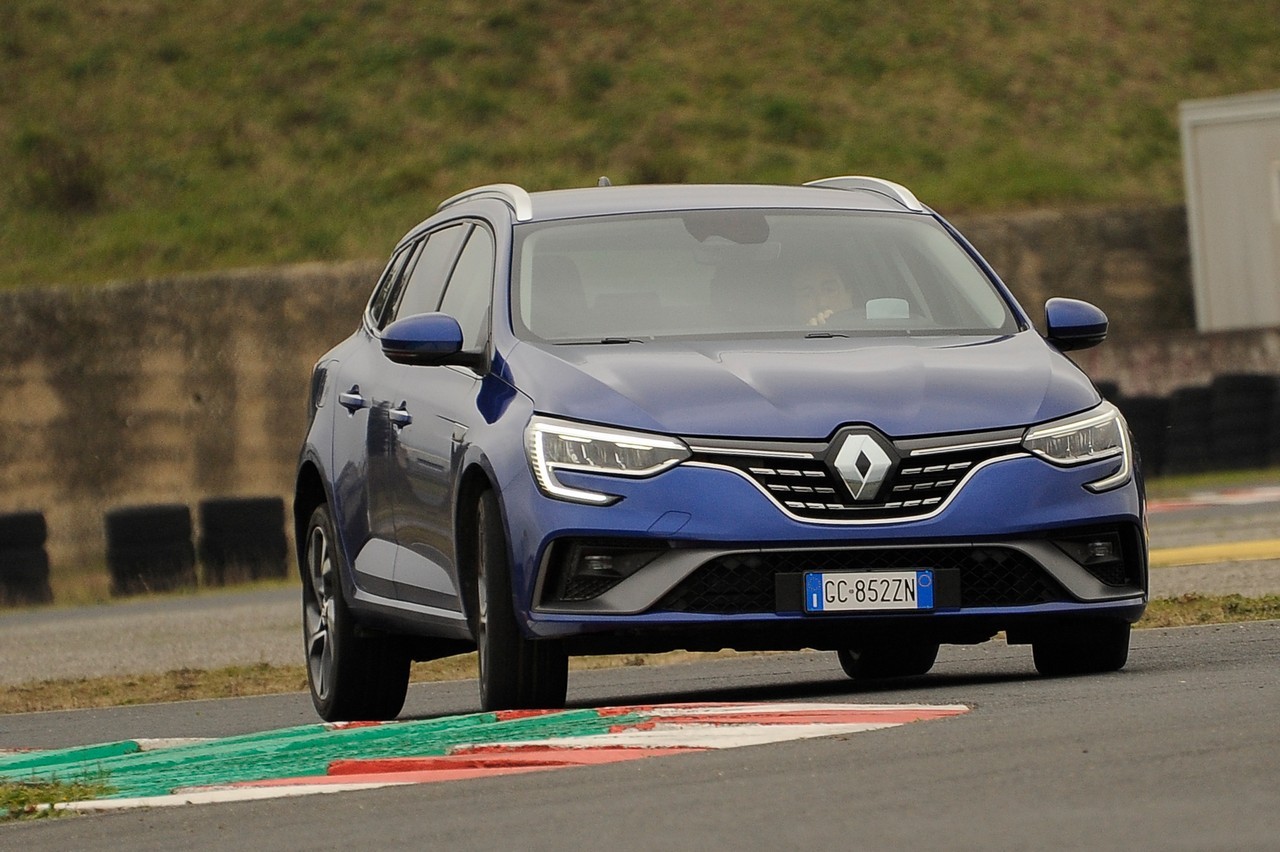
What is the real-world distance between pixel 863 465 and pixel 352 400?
8.50ft

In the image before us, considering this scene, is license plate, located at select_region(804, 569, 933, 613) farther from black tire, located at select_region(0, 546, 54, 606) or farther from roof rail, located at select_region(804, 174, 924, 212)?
black tire, located at select_region(0, 546, 54, 606)

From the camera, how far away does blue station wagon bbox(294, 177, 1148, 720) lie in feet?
26.2

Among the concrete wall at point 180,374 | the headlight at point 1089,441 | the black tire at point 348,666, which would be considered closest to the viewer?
the headlight at point 1089,441

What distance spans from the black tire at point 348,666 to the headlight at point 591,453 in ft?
6.66

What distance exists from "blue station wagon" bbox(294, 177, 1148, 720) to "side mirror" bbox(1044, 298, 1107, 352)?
0.03ft

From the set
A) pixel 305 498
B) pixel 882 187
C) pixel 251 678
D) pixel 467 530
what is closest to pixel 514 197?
pixel 882 187

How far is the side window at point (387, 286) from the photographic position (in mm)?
10672

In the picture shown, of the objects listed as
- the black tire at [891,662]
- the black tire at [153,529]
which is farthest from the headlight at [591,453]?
the black tire at [153,529]

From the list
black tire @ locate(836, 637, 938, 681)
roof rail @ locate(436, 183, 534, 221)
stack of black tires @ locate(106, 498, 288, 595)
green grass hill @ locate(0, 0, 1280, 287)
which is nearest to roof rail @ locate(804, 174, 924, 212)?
roof rail @ locate(436, 183, 534, 221)

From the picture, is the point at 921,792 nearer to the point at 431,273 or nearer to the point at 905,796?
the point at 905,796

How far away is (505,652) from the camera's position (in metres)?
8.27

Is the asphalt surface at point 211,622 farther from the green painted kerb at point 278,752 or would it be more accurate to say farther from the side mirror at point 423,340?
the green painted kerb at point 278,752

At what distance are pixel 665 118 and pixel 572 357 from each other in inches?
1486

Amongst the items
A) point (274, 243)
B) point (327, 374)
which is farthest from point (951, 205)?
point (327, 374)
